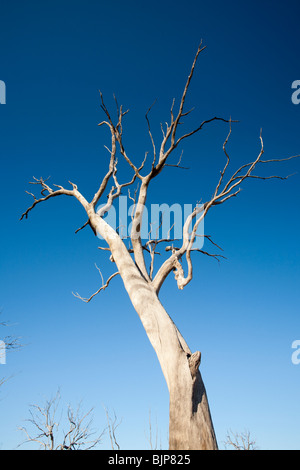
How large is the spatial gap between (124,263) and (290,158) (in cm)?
289

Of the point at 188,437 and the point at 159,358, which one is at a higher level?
the point at 159,358

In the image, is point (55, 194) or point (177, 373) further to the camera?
point (55, 194)

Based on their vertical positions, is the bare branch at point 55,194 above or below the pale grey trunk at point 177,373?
above

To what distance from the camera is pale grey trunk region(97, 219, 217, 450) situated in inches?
101

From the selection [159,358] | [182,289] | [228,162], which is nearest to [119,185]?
[228,162]

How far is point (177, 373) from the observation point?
113 inches

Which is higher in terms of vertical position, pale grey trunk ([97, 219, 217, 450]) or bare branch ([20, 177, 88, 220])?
bare branch ([20, 177, 88, 220])

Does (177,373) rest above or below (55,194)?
below

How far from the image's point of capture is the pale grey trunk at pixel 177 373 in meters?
2.57

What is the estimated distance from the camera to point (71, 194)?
5488mm
